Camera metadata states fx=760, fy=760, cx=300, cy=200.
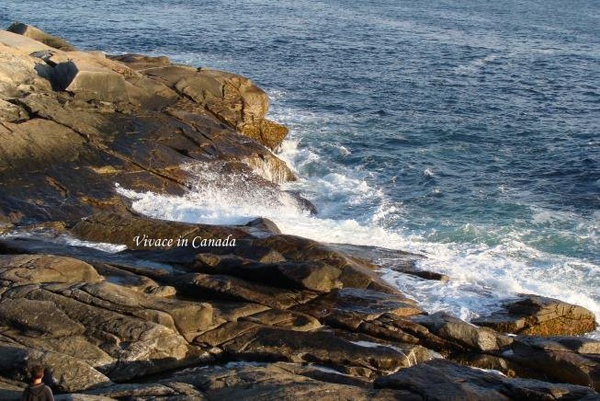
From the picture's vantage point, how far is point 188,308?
17.4m

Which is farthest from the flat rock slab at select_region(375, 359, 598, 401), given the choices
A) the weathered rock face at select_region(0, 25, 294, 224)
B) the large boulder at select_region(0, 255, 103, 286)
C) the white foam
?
the weathered rock face at select_region(0, 25, 294, 224)

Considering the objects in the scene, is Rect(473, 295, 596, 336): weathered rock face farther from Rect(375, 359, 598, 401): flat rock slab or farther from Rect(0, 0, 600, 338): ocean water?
Rect(375, 359, 598, 401): flat rock slab

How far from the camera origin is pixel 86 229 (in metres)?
24.8

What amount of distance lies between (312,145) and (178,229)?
18.9 m

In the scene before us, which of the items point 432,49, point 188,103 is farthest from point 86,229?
point 432,49

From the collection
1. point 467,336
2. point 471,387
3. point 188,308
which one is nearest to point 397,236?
point 467,336

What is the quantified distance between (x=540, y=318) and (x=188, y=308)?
33.0ft

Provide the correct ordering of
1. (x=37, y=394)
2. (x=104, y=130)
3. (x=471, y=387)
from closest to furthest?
(x=37, y=394) → (x=471, y=387) → (x=104, y=130)

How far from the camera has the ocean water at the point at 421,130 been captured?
29391mm

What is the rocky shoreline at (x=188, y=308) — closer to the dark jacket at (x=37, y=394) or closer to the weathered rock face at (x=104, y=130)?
the weathered rock face at (x=104, y=130)

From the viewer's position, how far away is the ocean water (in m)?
29.4

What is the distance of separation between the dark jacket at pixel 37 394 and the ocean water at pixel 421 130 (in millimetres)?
12297

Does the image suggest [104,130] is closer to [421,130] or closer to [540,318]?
[540,318]

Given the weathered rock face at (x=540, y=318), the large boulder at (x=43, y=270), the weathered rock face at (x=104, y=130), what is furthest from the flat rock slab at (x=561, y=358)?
the weathered rock face at (x=104, y=130)
